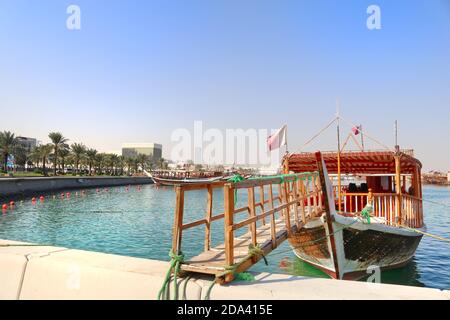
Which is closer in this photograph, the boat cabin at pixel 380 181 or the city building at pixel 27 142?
the boat cabin at pixel 380 181

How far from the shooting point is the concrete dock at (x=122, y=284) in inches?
137

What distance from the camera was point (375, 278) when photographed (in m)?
10.5

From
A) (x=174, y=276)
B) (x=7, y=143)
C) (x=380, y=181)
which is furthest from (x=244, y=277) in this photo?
(x=7, y=143)

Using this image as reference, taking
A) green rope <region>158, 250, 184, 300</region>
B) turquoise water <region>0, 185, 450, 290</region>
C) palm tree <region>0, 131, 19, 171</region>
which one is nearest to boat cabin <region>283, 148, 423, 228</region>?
turquoise water <region>0, 185, 450, 290</region>

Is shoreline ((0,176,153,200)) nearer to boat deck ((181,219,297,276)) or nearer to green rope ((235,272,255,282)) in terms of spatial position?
boat deck ((181,219,297,276))

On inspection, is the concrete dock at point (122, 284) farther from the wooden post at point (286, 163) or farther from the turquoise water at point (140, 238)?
the wooden post at point (286, 163)

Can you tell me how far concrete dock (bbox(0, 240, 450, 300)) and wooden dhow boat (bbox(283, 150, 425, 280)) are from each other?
10.7 feet

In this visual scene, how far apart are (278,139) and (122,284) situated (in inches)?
363

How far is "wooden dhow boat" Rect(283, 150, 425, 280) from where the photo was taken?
891 centimetres

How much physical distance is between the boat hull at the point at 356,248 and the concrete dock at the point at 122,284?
4.95 metres

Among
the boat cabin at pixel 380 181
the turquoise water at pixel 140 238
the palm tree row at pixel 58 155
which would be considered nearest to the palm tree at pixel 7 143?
the palm tree row at pixel 58 155
